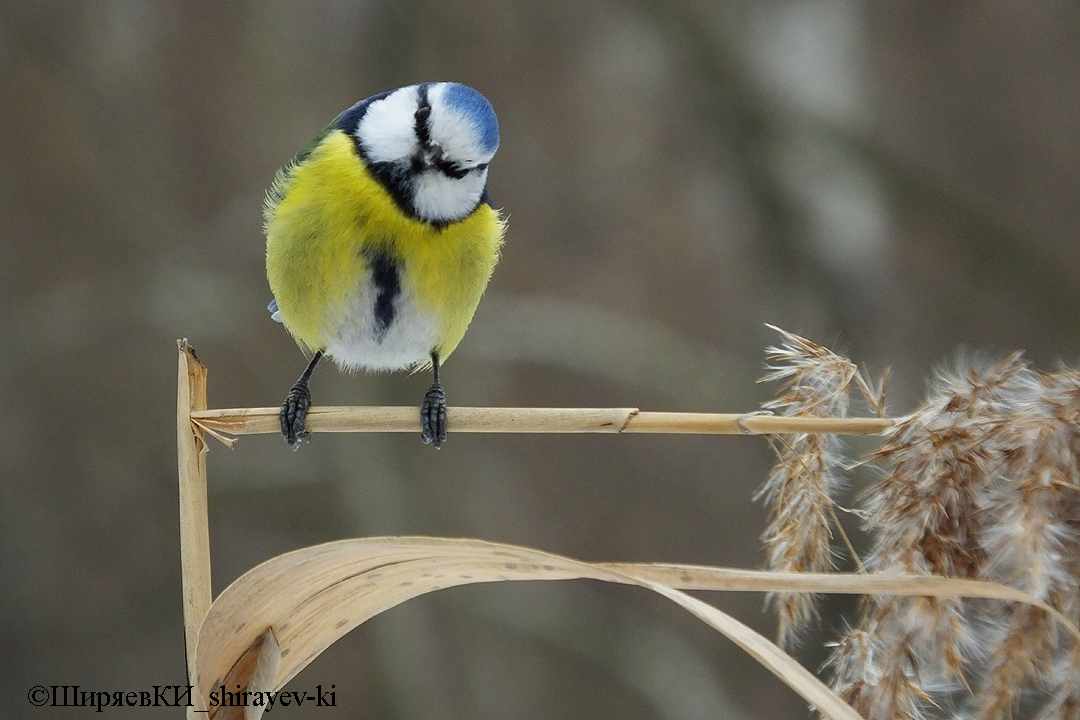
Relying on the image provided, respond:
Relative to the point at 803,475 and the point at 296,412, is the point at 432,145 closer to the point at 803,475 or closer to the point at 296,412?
the point at 296,412

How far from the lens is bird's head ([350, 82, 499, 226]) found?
100 cm

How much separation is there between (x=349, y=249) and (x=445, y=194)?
13cm

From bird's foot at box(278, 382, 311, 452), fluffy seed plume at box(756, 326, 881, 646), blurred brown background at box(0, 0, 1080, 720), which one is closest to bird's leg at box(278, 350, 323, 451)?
bird's foot at box(278, 382, 311, 452)

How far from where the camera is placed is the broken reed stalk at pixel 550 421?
73 centimetres

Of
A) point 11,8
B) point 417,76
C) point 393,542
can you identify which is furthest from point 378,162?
point 11,8

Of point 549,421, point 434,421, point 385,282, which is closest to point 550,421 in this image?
point 549,421

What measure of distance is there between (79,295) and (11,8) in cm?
73

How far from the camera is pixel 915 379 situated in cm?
255

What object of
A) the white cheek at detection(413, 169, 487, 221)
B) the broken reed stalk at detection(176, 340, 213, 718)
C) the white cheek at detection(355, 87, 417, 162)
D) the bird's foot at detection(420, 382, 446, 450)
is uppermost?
the white cheek at detection(355, 87, 417, 162)

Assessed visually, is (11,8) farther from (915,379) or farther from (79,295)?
(915,379)

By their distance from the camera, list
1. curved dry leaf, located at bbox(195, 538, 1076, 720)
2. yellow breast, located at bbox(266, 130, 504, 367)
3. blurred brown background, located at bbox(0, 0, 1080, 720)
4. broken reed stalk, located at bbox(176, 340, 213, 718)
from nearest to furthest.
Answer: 1. curved dry leaf, located at bbox(195, 538, 1076, 720)
2. broken reed stalk, located at bbox(176, 340, 213, 718)
3. yellow breast, located at bbox(266, 130, 504, 367)
4. blurred brown background, located at bbox(0, 0, 1080, 720)

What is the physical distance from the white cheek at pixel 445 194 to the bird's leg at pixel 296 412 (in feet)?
0.87

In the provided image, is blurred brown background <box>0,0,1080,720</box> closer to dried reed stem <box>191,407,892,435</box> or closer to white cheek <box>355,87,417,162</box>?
white cheek <box>355,87,417,162</box>

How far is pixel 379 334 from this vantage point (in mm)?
1221
